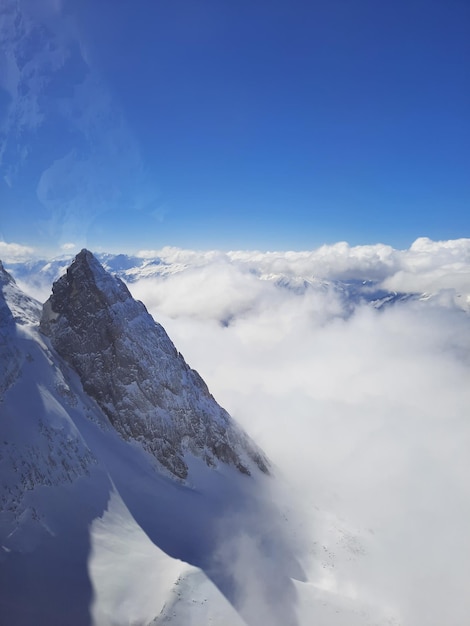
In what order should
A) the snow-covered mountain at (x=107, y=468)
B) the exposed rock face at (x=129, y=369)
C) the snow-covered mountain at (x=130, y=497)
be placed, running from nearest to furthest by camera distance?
the snow-covered mountain at (x=107, y=468)
the snow-covered mountain at (x=130, y=497)
the exposed rock face at (x=129, y=369)

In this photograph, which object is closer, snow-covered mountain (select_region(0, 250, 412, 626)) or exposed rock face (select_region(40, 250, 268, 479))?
snow-covered mountain (select_region(0, 250, 412, 626))

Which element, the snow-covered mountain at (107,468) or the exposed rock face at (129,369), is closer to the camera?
the snow-covered mountain at (107,468)

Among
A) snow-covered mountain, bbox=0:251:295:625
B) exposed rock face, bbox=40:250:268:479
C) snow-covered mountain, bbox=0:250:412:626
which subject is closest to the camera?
snow-covered mountain, bbox=0:251:295:625

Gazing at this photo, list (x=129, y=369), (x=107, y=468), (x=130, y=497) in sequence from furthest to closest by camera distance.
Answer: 1. (x=129, y=369)
2. (x=107, y=468)
3. (x=130, y=497)

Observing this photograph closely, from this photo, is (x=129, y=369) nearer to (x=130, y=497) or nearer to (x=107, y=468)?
(x=107, y=468)

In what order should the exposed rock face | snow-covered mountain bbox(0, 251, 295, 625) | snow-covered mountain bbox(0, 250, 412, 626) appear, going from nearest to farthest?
1. snow-covered mountain bbox(0, 251, 295, 625)
2. snow-covered mountain bbox(0, 250, 412, 626)
3. the exposed rock face

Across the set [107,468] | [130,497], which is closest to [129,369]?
[107,468]

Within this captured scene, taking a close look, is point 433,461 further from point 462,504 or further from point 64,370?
point 64,370

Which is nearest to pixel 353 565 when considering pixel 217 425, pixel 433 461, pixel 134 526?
pixel 217 425
